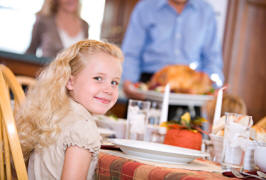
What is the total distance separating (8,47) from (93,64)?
11.0ft

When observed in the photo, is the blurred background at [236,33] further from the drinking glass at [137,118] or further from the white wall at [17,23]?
the drinking glass at [137,118]

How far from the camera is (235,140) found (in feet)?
3.75

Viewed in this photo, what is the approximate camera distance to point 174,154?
1.04 metres

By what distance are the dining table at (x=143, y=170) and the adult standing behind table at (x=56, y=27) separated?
3490 mm

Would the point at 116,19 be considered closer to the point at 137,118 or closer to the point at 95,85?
the point at 137,118

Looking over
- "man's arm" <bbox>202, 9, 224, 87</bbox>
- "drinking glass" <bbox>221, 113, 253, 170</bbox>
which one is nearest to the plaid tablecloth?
"drinking glass" <bbox>221, 113, 253, 170</bbox>

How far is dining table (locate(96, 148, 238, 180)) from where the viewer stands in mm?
899

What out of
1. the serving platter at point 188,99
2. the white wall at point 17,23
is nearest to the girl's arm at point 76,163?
the serving platter at point 188,99

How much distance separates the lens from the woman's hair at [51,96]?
3.71 ft

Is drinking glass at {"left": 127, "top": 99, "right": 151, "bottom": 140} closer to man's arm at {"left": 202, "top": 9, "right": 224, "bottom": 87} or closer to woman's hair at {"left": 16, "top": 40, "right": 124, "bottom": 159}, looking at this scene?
woman's hair at {"left": 16, "top": 40, "right": 124, "bottom": 159}

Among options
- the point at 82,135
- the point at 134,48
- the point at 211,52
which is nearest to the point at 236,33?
the point at 211,52

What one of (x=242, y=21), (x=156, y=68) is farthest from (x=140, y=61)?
(x=242, y=21)

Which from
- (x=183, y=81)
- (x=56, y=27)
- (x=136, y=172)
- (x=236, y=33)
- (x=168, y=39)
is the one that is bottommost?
(x=136, y=172)

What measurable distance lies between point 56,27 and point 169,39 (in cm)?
137
